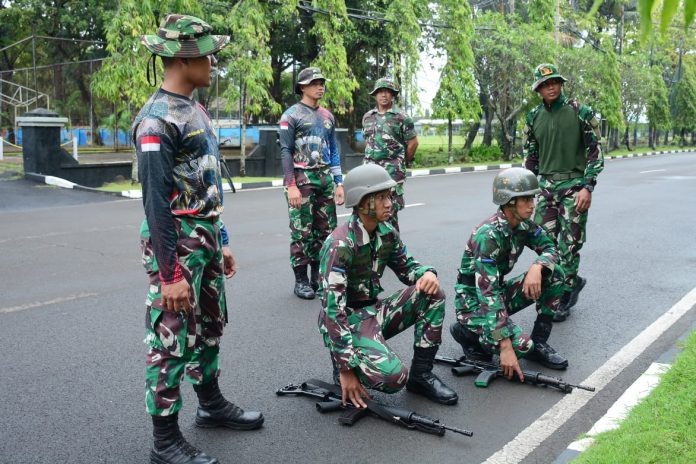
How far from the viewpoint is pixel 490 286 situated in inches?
165

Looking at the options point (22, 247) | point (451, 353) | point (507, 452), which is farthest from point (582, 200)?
point (22, 247)

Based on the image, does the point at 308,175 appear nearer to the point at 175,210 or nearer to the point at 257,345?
the point at 257,345

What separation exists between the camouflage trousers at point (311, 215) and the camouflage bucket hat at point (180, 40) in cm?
318

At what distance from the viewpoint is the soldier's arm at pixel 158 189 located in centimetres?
293

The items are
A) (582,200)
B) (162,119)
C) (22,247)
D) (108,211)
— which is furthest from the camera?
(108,211)

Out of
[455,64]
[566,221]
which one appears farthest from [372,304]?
[455,64]

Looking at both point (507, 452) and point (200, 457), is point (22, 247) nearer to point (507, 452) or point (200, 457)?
point (200, 457)

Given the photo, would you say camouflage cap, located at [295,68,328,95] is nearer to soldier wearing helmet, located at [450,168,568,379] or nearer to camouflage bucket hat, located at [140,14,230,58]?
soldier wearing helmet, located at [450,168,568,379]

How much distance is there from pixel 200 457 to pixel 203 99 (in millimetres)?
18282

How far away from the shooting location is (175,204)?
308cm

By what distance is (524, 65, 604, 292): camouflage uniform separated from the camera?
5574 mm

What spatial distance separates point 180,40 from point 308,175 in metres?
3.22

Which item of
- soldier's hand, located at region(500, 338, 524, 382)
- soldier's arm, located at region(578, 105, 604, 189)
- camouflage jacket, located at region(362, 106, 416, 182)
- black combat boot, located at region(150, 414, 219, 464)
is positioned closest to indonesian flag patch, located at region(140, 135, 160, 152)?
black combat boot, located at region(150, 414, 219, 464)

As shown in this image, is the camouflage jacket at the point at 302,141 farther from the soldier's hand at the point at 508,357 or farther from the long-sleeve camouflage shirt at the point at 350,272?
the soldier's hand at the point at 508,357
